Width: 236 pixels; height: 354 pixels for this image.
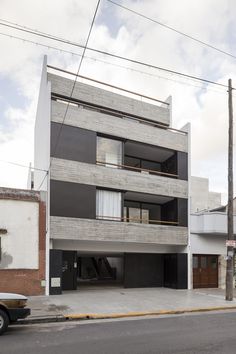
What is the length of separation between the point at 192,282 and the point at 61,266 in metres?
8.87

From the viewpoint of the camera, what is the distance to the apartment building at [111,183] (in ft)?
68.5

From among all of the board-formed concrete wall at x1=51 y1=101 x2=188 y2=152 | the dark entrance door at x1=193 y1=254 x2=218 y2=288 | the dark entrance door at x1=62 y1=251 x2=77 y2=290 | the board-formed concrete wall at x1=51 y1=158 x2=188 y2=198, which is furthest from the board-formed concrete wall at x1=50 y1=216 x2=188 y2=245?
the board-formed concrete wall at x1=51 y1=101 x2=188 y2=152

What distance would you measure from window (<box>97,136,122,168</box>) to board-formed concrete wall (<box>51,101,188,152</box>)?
628 mm

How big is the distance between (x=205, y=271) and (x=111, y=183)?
871 cm

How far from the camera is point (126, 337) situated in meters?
10.2

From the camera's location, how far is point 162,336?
10250 millimetres

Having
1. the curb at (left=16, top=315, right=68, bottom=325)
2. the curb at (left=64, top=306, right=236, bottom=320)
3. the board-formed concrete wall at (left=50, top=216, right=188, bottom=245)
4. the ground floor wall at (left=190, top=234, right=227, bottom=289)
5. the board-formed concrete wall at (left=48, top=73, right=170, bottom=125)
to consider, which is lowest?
the curb at (left=64, top=306, right=236, bottom=320)

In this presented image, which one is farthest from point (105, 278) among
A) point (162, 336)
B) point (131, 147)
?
point (162, 336)

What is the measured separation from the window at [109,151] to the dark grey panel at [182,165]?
399 cm

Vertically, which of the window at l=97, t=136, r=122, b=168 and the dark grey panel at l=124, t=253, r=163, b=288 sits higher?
the window at l=97, t=136, r=122, b=168

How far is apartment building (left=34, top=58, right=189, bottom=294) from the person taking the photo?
822 inches

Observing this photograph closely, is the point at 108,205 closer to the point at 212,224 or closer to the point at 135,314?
the point at 212,224

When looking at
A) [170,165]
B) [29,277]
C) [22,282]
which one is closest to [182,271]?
[170,165]

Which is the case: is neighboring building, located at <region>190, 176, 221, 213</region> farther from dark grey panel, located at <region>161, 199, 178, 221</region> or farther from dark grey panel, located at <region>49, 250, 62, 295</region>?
dark grey panel, located at <region>49, 250, 62, 295</region>
